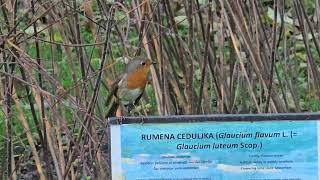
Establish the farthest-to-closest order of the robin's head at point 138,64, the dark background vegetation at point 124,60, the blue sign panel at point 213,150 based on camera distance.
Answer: the robin's head at point 138,64 < the dark background vegetation at point 124,60 < the blue sign panel at point 213,150

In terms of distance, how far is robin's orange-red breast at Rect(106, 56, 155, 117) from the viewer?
2.62 m

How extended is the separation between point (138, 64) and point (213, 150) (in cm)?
68

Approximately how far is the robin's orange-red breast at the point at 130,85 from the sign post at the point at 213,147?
0.61m

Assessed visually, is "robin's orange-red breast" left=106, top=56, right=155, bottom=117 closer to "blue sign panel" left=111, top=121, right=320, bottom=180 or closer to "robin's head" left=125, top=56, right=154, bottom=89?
"robin's head" left=125, top=56, right=154, bottom=89

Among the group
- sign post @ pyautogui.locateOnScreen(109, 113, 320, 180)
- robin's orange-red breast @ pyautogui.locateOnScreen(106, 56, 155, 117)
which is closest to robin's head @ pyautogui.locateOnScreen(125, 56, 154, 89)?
robin's orange-red breast @ pyautogui.locateOnScreen(106, 56, 155, 117)

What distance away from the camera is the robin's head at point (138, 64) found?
2564mm

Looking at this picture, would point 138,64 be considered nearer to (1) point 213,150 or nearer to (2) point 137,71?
(2) point 137,71

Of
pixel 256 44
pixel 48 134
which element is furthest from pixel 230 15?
pixel 48 134

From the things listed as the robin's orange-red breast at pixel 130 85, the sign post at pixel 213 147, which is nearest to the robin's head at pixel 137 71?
the robin's orange-red breast at pixel 130 85

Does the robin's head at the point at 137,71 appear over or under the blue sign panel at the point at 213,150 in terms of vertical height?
over

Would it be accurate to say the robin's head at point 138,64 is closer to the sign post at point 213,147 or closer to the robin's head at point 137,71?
the robin's head at point 137,71

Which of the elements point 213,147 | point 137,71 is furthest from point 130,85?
point 213,147

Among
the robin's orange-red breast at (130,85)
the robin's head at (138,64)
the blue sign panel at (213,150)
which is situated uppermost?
the robin's head at (138,64)

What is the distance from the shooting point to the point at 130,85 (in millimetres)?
2707
